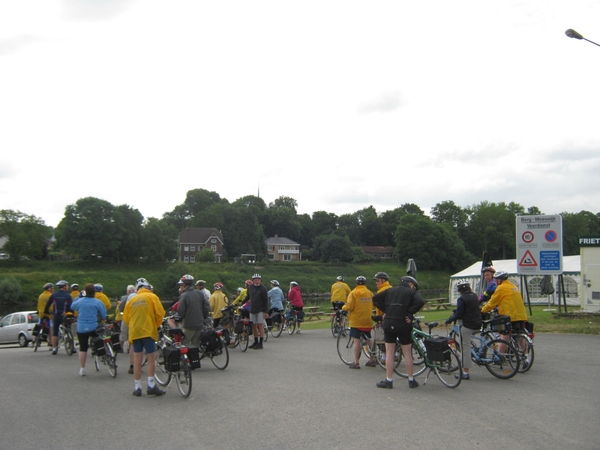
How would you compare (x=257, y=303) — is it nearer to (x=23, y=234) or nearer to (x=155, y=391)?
(x=155, y=391)

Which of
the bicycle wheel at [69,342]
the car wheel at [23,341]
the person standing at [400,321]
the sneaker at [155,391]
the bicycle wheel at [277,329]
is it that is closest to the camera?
the sneaker at [155,391]

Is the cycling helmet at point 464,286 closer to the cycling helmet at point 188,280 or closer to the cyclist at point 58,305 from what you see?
the cycling helmet at point 188,280

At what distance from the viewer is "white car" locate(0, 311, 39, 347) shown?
2338 cm

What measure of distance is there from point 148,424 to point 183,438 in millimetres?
887

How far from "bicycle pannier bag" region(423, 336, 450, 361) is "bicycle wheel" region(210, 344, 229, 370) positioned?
411 cm

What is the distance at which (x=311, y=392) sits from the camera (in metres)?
8.72

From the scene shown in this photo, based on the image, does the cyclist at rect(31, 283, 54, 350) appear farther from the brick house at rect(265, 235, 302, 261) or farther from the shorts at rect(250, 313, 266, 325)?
the brick house at rect(265, 235, 302, 261)

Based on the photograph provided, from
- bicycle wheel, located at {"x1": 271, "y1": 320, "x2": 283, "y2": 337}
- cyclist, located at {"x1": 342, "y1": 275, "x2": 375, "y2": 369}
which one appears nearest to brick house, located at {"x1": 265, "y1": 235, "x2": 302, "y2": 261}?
bicycle wheel, located at {"x1": 271, "y1": 320, "x2": 283, "y2": 337}

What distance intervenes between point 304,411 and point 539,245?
16.6 m

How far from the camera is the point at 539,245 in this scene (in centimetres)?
2142

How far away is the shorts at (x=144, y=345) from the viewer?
8.51 m

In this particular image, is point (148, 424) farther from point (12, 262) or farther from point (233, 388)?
point (12, 262)

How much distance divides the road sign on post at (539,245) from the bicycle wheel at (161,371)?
15.6 metres

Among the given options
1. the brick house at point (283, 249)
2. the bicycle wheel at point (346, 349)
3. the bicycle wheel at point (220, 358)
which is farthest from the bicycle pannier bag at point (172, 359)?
the brick house at point (283, 249)
